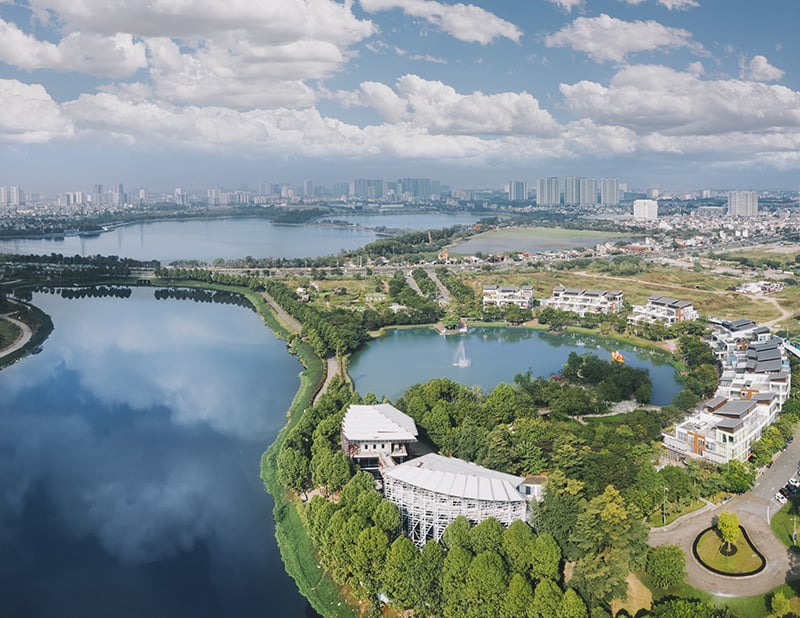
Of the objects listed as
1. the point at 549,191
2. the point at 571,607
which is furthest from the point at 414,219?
the point at 571,607

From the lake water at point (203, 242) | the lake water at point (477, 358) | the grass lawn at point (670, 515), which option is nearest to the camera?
the grass lawn at point (670, 515)

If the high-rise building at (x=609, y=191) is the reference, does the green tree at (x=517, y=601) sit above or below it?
below

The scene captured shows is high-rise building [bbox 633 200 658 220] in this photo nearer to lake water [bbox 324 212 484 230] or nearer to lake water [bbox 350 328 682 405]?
lake water [bbox 324 212 484 230]

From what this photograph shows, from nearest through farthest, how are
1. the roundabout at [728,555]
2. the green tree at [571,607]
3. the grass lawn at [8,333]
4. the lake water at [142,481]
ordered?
1. the green tree at [571,607]
2. the roundabout at [728,555]
3. the lake water at [142,481]
4. the grass lawn at [8,333]

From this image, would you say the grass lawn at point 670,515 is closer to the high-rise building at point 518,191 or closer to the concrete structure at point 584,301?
the concrete structure at point 584,301

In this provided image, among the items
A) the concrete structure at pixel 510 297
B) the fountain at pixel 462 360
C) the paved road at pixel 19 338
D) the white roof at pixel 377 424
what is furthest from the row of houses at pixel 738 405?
the paved road at pixel 19 338

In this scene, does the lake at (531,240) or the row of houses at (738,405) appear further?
the lake at (531,240)

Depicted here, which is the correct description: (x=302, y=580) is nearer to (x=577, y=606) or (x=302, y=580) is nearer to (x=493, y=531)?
(x=493, y=531)

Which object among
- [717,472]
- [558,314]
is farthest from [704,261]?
[717,472]
